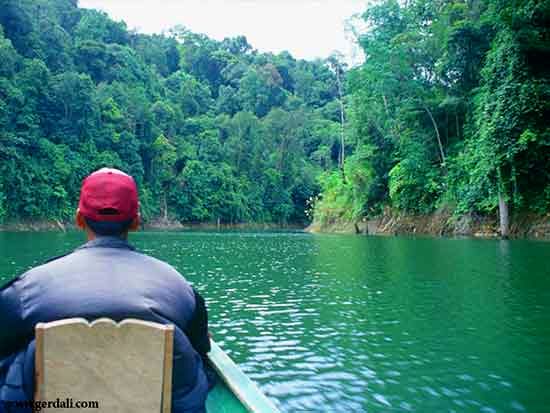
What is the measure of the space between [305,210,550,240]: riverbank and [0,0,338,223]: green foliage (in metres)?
29.7

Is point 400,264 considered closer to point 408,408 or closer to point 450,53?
point 408,408

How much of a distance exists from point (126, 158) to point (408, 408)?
2482 inches

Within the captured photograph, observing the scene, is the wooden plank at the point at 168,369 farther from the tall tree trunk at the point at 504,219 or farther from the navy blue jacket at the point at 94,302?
the tall tree trunk at the point at 504,219


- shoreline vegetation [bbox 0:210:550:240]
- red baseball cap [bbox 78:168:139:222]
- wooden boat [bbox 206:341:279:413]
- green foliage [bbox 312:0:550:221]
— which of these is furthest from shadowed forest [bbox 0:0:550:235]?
red baseball cap [bbox 78:168:139:222]

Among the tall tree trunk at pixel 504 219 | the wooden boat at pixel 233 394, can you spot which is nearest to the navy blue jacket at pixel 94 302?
the wooden boat at pixel 233 394

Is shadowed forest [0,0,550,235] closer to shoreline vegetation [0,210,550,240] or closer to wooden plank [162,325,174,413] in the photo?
shoreline vegetation [0,210,550,240]

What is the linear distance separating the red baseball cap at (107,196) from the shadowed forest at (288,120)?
955 inches

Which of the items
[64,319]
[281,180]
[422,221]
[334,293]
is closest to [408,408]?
[64,319]

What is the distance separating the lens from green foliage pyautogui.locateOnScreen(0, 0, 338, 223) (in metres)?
51.5

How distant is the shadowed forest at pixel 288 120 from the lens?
83.2ft

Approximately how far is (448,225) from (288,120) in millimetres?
55267

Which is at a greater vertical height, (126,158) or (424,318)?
(126,158)

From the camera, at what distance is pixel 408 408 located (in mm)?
4586

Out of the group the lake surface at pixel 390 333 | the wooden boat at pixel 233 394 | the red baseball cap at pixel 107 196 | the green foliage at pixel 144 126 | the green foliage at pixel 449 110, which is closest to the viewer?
the red baseball cap at pixel 107 196
